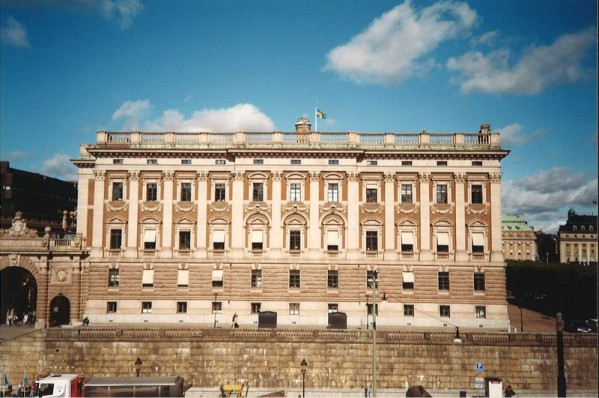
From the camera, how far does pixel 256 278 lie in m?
47.1

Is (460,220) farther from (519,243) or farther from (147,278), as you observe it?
(519,243)

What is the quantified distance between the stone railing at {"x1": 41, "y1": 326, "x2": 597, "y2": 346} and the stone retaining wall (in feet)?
0.26

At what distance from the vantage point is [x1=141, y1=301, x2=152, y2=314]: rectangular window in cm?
4672

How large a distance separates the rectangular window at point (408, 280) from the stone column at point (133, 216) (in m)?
27.9

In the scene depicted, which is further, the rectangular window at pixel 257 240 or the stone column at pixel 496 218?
the rectangular window at pixel 257 240

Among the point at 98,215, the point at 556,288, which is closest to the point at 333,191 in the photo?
the point at 98,215

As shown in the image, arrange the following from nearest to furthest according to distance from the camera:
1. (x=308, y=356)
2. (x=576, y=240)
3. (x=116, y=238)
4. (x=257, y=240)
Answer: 1. (x=308, y=356)
2. (x=257, y=240)
3. (x=116, y=238)
4. (x=576, y=240)

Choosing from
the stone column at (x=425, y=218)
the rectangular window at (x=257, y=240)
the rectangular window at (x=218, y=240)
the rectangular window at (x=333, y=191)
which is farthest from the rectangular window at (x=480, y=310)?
the rectangular window at (x=218, y=240)

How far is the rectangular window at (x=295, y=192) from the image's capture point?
4794 cm

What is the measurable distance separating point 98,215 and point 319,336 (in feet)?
88.1

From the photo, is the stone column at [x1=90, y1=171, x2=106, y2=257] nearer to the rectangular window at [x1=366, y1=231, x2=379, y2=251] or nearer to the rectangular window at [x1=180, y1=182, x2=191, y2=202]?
the rectangular window at [x1=180, y1=182, x2=191, y2=202]

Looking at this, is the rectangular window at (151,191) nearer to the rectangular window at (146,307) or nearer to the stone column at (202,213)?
the stone column at (202,213)

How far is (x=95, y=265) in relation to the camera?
47375mm

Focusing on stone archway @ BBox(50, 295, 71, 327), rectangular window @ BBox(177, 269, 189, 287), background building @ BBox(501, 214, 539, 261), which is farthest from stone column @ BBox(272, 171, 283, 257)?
background building @ BBox(501, 214, 539, 261)
